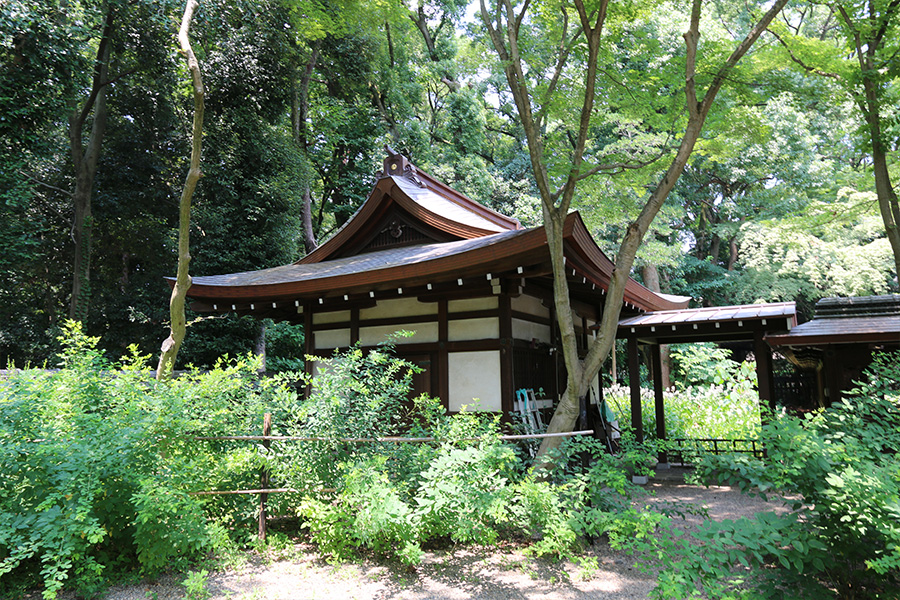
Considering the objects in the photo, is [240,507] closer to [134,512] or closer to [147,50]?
[134,512]

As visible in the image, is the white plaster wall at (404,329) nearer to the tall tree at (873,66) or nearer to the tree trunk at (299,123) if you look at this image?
the tall tree at (873,66)

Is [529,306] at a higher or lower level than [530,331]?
higher

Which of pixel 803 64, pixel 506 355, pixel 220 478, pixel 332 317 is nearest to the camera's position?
pixel 220 478

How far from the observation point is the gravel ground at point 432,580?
3842mm

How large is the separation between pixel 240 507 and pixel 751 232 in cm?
1905

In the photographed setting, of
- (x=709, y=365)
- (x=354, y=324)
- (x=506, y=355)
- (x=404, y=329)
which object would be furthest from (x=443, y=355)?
(x=709, y=365)

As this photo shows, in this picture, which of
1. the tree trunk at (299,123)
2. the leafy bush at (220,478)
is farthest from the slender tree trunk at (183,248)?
the tree trunk at (299,123)

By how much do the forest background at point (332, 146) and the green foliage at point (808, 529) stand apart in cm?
372

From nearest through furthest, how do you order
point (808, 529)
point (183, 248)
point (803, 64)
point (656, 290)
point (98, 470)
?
1. point (808, 529)
2. point (98, 470)
3. point (803, 64)
4. point (183, 248)
5. point (656, 290)

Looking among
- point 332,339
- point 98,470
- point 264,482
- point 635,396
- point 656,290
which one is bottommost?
point 264,482

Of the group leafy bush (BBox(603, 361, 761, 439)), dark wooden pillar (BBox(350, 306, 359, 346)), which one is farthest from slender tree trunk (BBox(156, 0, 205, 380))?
leafy bush (BBox(603, 361, 761, 439))

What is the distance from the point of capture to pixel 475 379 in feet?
23.7

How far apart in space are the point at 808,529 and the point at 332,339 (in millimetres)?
6946

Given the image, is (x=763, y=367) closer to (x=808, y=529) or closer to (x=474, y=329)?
(x=474, y=329)
